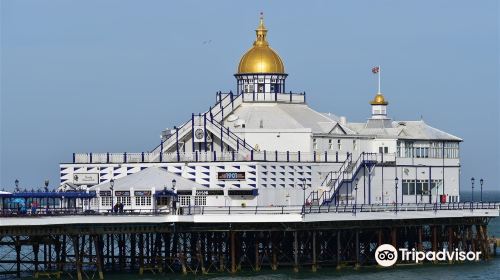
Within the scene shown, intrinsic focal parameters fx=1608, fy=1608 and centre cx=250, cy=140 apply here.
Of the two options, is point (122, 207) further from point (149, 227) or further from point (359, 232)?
point (359, 232)

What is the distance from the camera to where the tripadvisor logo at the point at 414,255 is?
349 feet

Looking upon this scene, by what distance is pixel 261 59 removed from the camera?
119 meters

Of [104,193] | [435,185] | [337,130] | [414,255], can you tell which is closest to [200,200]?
[104,193]

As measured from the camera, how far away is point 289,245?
10719 cm

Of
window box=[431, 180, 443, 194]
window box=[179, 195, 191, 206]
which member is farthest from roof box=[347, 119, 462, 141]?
window box=[179, 195, 191, 206]

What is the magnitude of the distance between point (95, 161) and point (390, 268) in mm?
22135

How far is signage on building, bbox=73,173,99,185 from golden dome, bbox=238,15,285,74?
15123mm

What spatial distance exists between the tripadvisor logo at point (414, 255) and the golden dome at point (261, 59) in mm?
18275

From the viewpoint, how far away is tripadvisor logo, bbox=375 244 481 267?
106 meters

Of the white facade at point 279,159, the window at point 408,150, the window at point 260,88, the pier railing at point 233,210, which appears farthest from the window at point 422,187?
the window at point 260,88

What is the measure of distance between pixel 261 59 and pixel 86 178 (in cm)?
1672

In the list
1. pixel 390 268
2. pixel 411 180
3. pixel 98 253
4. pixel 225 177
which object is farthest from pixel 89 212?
pixel 411 180

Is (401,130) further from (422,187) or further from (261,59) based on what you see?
(261,59)

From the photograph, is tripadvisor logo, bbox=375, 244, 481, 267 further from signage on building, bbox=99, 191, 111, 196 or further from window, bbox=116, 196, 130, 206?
signage on building, bbox=99, 191, 111, 196
